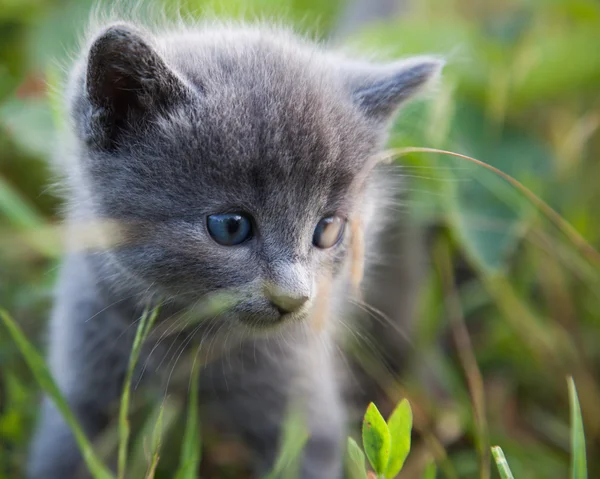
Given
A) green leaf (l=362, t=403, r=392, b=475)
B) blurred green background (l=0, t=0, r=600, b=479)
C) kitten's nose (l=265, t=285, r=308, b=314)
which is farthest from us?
blurred green background (l=0, t=0, r=600, b=479)

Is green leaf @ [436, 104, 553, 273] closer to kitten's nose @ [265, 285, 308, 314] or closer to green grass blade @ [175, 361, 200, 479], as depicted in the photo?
kitten's nose @ [265, 285, 308, 314]

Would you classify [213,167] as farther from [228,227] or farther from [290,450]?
[290,450]

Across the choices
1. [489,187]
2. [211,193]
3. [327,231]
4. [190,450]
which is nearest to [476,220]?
[489,187]

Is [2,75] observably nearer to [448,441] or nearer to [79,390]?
[79,390]

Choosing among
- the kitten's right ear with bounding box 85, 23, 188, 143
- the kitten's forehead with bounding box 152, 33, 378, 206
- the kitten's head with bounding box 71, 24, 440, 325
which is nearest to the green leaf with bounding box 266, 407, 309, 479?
the kitten's head with bounding box 71, 24, 440, 325

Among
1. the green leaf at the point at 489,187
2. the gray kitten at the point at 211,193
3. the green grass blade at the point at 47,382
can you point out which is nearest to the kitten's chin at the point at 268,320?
the gray kitten at the point at 211,193

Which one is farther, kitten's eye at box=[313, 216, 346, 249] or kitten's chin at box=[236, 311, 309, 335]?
kitten's eye at box=[313, 216, 346, 249]
